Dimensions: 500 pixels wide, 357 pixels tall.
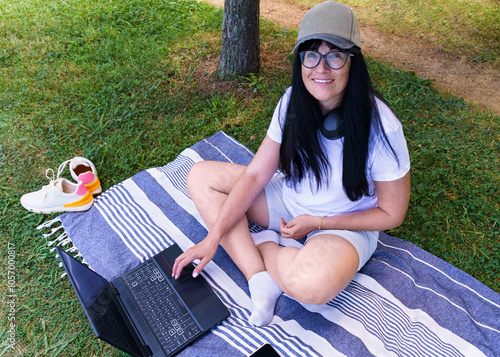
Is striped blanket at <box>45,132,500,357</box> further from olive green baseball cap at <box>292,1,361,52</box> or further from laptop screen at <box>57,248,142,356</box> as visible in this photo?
olive green baseball cap at <box>292,1,361,52</box>

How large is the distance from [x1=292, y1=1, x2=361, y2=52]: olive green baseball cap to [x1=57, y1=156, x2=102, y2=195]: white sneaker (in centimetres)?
210

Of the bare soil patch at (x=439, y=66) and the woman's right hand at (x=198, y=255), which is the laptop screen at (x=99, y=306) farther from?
the bare soil patch at (x=439, y=66)

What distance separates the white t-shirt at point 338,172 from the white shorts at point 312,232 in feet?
0.23

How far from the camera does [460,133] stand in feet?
11.8

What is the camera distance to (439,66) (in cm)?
470

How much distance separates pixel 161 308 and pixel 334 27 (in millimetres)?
1701

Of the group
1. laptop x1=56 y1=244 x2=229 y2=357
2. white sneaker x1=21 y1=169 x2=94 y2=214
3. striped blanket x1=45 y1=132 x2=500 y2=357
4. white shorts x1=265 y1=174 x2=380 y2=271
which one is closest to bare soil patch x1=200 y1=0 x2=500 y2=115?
striped blanket x1=45 y1=132 x2=500 y2=357

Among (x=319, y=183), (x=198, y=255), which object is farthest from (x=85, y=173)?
(x=319, y=183)

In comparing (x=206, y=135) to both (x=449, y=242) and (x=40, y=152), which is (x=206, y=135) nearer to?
(x=40, y=152)

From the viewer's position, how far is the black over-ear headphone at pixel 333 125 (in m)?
1.87

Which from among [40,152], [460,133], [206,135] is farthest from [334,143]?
[40,152]

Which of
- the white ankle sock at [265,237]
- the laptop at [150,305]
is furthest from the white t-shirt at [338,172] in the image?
the laptop at [150,305]

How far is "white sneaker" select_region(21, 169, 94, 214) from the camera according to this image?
111 inches

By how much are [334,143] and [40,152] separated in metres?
2.86
